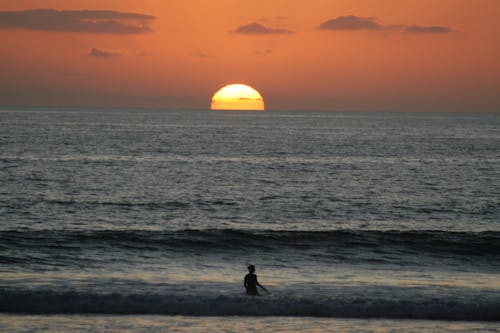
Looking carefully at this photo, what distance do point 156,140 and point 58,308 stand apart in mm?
101375

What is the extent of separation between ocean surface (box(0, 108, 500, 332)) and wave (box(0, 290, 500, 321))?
65mm

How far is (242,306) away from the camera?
2333 cm

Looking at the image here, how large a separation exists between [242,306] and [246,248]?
37.3 feet

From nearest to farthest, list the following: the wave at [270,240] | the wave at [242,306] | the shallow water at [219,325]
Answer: the shallow water at [219,325]
the wave at [242,306]
the wave at [270,240]

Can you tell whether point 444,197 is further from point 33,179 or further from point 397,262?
point 33,179

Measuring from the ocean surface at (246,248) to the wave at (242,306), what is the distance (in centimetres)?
7

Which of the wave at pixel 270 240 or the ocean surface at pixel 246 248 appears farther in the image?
the wave at pixel 270 240

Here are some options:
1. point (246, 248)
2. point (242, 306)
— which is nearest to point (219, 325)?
point (242, 306)

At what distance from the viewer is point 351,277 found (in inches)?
1121

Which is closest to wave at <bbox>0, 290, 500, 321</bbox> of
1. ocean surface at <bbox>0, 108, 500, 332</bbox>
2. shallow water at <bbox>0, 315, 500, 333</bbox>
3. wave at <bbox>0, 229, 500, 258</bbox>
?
ocean surface at <bbox>0, 108, 500, 332</bbox>

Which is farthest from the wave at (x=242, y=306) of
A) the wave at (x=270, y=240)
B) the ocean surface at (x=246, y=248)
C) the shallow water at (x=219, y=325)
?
the wave at (x=270, y=240)

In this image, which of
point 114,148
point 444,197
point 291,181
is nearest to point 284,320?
point 444,197

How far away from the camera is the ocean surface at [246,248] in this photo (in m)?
22.8

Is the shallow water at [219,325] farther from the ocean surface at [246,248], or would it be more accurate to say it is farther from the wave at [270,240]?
the wave at [270,240]
